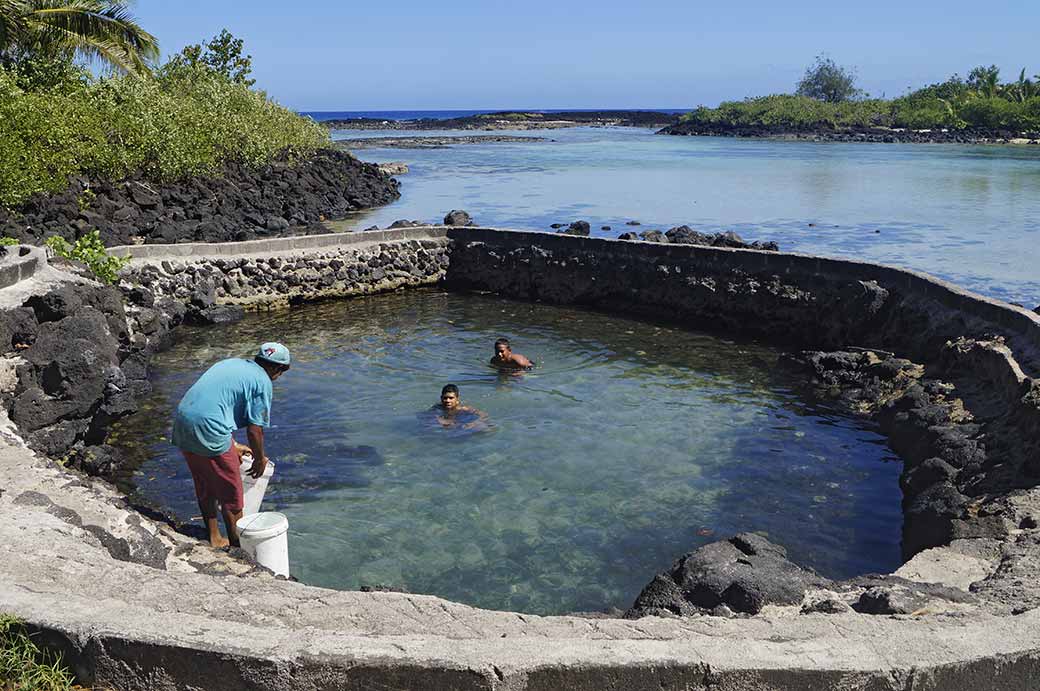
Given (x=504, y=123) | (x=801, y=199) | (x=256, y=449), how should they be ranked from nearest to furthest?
(x=256, y=449) → (x=801, y=199) → (x=504, y=123)

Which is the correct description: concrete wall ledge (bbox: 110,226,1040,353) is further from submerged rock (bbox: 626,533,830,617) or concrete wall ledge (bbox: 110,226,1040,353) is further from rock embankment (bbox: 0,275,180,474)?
rock embankment (bbox: 0,275,180,474)

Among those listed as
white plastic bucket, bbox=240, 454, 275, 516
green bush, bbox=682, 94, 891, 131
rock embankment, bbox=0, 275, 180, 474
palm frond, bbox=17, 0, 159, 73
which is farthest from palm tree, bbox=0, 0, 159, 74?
green bush, bbox=682, 94, 891, 131

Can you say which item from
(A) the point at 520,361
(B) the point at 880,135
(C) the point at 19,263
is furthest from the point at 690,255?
(B) the point at 880,135

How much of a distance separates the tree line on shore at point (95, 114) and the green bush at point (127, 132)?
0.10 ft

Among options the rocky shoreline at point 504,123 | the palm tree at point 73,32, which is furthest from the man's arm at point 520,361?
the rocky shoreline at point 504,123

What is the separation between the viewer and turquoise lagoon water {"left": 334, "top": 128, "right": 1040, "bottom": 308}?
92.8 ft

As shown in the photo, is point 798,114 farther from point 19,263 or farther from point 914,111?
point 19,263

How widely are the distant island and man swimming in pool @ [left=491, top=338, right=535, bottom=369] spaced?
291ft

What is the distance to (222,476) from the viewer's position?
22.7 ft

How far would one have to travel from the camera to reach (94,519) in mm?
→ 6207

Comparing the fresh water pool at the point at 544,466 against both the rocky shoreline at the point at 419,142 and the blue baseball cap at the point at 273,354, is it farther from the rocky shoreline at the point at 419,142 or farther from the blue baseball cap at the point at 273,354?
the rocky shoreline at the point at 419,142

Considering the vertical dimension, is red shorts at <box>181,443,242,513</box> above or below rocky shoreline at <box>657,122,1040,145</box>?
below

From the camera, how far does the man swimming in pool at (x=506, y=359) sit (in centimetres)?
1380

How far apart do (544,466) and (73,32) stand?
Answer: 24696 millimetres
